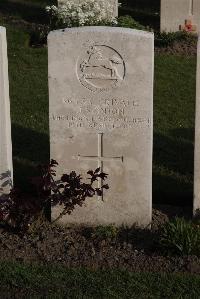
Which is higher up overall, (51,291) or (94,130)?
(94,130)

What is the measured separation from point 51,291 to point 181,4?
892cm

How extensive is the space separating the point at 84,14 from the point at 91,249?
689cm

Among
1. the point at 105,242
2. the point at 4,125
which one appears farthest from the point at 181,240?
the point at 4,125

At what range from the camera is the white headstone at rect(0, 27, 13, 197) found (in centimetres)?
656

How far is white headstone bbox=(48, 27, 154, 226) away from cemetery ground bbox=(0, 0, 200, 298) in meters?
0.26

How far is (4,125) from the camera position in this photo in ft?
22.2

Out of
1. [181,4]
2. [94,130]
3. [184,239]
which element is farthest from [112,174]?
[181,4]

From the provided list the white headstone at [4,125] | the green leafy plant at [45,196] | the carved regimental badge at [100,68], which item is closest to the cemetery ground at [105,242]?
the green leafy plant at [45,196]

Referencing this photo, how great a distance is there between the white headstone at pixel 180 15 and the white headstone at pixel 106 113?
7.39 meters

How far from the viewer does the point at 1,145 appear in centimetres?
684

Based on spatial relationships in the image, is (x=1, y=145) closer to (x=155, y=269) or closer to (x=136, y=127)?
(x=136, y=127)

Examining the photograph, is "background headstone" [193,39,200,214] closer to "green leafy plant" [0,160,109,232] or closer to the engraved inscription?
the engraved inscription

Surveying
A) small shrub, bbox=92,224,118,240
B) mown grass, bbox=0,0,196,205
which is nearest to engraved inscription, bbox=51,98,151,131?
small shrub, bbox=92,224,118,240

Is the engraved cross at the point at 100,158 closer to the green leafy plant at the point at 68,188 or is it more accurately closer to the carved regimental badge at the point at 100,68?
the green leafy plant at the point at 68,188
